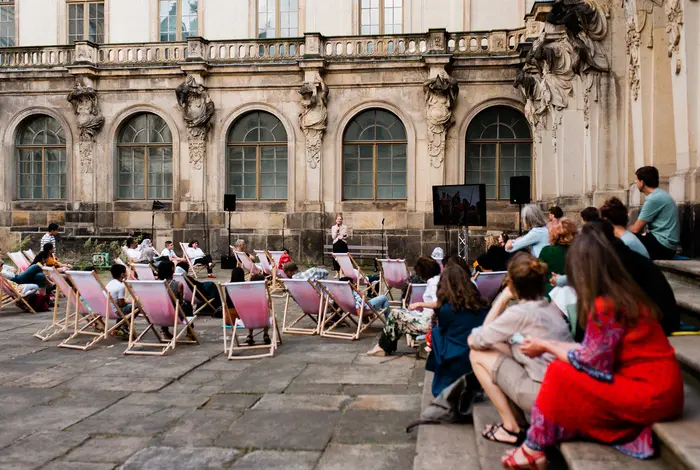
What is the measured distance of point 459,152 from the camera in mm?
19281

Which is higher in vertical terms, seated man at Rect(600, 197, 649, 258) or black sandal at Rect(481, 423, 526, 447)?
seated man at Rect(600, 197, 649, 258)

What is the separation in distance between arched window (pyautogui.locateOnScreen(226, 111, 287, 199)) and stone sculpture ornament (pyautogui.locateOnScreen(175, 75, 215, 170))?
0.81m

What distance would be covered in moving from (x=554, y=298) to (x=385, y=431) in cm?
154

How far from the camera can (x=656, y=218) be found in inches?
258

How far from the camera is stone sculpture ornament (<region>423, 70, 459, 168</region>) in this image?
18.7 metres

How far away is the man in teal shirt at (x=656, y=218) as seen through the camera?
252 inches

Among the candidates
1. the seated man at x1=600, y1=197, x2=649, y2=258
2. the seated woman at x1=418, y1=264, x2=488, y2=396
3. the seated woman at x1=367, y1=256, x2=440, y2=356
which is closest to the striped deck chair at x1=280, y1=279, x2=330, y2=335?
the seated woman at x1=367, y1=256, x2=440, y2=356

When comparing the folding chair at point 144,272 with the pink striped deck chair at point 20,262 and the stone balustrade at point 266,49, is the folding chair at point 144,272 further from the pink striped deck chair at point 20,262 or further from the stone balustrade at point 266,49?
the stone balustrade at point 266,49

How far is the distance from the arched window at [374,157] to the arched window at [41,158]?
898cm

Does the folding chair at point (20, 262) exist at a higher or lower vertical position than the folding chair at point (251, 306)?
higher

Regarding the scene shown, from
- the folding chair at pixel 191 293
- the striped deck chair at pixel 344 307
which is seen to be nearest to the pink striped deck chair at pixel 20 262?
the folding chair at pixel 191 293

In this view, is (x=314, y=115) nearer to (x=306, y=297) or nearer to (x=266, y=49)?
(x=266, y=49)

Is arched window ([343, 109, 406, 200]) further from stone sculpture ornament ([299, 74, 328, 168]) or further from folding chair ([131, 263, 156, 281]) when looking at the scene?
folding chair ([131, 263, 156, 281])

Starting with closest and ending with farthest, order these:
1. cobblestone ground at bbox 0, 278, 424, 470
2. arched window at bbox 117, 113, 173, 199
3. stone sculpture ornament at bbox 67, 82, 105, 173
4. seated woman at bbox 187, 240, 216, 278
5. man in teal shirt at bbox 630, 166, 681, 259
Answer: cobblestone ground at bbox 0, 278, 424, 470 < man in teal shirt at bbox 630, 166, 681, 259 < seated woman at bbox 187, 240, 216, 278 < stone sculpture ornament at bbox 67, 82, 105, 173 < arched window at bbox 117, 113, 173, 199
